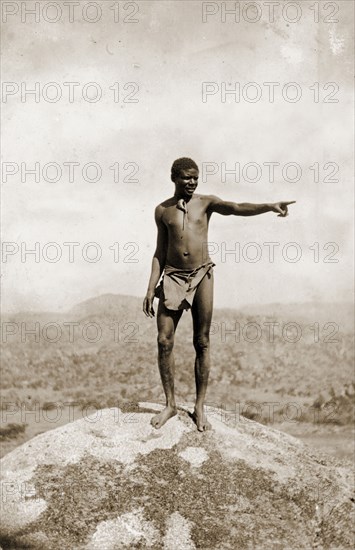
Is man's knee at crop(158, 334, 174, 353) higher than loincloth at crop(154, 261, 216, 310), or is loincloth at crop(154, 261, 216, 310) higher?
loincloth at crop(154, 261, 216, 310)

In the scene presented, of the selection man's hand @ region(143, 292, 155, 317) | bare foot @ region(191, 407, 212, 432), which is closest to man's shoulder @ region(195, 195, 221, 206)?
man's hand @ region(143, 292, 155, 317)

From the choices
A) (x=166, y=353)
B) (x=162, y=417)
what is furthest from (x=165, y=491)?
(x=166, y=353)

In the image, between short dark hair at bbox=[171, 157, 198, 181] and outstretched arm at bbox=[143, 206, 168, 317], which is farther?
outstretched arm at bbox=[143, 206, 168, 317]

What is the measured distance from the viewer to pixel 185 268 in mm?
5664

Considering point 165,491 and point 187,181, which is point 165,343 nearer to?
point 165,491

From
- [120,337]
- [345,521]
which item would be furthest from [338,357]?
[345,521]

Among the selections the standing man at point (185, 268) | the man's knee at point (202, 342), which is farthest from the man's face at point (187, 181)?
the man's knee at point (202, 342)

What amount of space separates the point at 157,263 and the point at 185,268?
1.03ft

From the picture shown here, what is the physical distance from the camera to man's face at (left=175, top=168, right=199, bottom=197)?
5.58 metres

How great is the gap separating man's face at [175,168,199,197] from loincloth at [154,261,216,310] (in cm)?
65

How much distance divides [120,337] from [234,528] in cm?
1631

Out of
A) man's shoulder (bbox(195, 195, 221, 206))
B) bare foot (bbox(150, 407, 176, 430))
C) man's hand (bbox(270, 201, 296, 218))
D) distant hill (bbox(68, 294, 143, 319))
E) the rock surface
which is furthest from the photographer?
distant hill (bbox(68, 294, 143, 319))

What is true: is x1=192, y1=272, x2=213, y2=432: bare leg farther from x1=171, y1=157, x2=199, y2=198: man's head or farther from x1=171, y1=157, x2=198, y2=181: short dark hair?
x1=171, y1=157, x2=198, y2=181: short dark hair

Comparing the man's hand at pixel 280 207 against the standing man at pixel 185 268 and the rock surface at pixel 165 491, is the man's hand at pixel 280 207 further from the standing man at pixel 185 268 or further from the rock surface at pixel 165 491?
the rock surface at pixel 165 491
